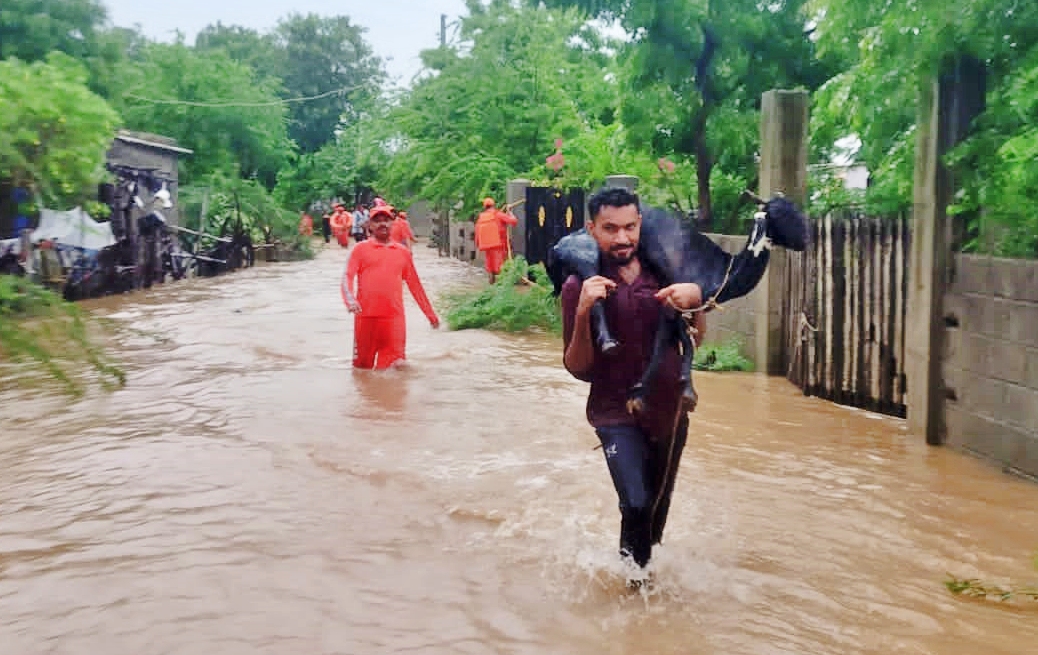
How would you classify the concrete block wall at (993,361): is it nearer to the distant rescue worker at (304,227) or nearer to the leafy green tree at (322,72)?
the distant rescue worker at (304,227)

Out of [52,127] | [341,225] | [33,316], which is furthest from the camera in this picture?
[341,225]

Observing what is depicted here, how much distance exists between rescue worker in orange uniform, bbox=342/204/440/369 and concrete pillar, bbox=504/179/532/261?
396 inches

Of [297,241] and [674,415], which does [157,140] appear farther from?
[674,415]

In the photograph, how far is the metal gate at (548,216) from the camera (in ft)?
62.4

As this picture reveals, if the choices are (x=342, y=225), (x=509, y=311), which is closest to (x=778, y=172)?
(x=509, y=311)

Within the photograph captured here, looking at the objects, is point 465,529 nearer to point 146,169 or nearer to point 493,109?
point 493,109

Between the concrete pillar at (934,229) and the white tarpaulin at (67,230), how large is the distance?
13703 millimetres

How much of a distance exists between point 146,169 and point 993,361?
20.9 metres

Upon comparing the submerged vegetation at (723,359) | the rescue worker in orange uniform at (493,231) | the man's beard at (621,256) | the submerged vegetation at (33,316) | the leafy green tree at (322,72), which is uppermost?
the leafy green tree at (322,72)

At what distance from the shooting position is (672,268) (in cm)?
465

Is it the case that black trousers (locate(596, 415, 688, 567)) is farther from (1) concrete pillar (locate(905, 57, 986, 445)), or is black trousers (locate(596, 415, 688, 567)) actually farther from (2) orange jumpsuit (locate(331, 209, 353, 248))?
(2) orange jumpsuit (locate(331, 209, 353, 248))

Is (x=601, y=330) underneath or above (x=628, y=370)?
above

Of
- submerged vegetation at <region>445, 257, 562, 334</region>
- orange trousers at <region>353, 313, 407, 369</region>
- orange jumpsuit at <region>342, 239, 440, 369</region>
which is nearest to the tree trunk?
submerged vegetation at <region>445, 257, 562, 334</region>

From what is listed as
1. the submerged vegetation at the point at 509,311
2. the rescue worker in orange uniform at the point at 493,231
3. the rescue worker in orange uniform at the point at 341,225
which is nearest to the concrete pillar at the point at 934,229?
the submerged vegetation at the point at 509,311
